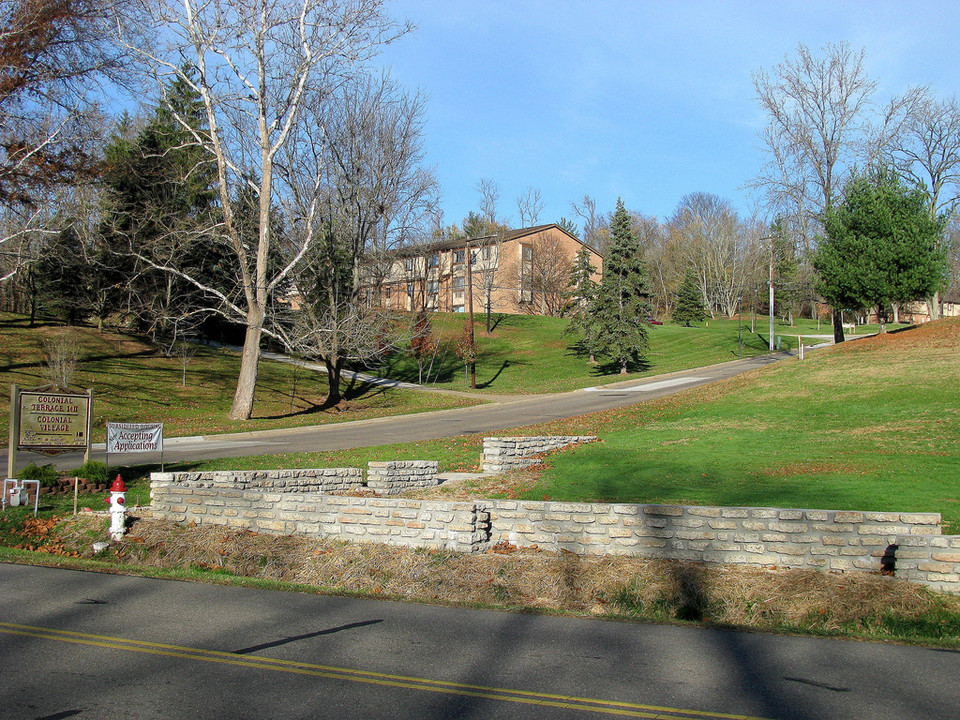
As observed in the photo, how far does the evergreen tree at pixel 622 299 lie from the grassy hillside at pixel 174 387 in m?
12.6

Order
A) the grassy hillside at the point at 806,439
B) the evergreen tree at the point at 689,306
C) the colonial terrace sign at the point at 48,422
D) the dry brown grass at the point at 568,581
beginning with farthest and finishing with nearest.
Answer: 1. the evergreen tree at the point at 689,306
2. the colonial terrace sign at the point at 48,422
3. the grassy hillside at the point at 806,439
4. the dry brown grass at the point at 568,581

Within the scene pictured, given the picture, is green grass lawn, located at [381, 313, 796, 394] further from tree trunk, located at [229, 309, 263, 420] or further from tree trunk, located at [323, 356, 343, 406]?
tree trunk, located at [229, 309, 263, 420]

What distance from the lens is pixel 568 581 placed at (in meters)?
9.12

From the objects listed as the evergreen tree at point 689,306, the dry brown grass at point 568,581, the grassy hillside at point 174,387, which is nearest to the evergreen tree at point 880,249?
the grassy hillside at point 174,387

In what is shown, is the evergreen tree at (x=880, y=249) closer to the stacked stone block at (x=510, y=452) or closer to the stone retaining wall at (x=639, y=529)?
the stacked stone block at (x=510, y=452)

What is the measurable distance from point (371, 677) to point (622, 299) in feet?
133

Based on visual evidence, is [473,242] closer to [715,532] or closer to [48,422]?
[48,422]

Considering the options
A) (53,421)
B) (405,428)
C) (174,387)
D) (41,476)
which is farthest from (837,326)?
(41,476)

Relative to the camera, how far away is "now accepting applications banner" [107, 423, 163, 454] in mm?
→ 14125

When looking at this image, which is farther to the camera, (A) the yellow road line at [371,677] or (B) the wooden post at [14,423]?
(B) the wooden post at [14,423]

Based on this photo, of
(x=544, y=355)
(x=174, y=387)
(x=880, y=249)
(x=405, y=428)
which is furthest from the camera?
(x=544, y=355)

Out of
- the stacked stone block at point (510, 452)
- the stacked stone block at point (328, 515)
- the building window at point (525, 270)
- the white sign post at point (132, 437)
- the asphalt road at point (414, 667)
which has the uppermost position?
the building window at point (525, 270)

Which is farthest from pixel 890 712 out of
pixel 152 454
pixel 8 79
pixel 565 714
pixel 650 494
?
pixel 8 79

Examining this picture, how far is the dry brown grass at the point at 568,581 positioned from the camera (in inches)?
320
